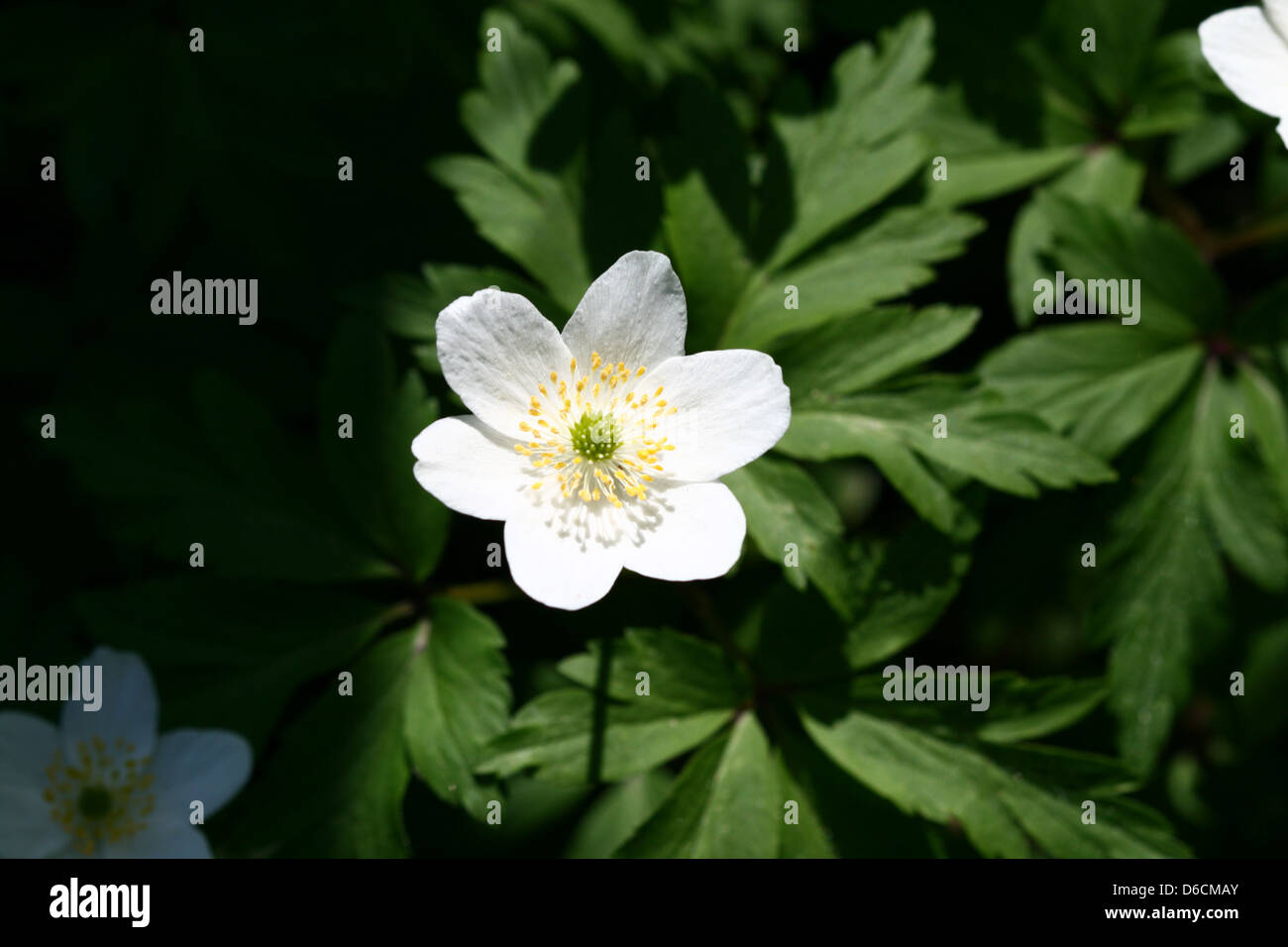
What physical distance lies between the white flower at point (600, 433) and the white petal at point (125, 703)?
4.01 feet

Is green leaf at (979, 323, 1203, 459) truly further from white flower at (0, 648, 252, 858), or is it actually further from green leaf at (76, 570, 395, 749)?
white flower at (0, 648, 252, 858)

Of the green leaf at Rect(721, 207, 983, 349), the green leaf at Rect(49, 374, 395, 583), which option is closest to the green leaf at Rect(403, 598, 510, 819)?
the green leaf at Rect(49, 374, 395, 583)

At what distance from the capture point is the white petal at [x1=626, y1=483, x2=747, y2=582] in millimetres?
2396

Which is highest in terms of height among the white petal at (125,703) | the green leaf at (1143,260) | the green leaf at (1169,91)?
the green leaf at (1169,91)

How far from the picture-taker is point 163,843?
9.91 feet

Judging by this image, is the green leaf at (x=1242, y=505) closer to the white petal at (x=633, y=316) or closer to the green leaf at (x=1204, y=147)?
the green leaf at (x=1204, y=147)

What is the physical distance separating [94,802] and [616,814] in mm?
1499

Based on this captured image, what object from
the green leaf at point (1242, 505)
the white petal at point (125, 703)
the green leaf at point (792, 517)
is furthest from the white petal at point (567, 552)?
the green leaf at point (1242, 505)

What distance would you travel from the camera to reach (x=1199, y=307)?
3.44 meters

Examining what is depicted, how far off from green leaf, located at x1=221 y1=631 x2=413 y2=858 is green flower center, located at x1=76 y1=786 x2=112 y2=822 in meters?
0.44

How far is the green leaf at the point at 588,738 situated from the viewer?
2732 mm
